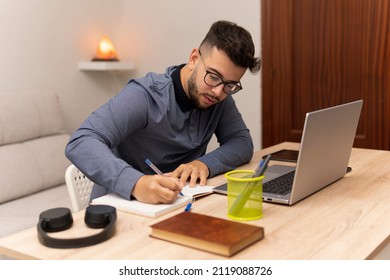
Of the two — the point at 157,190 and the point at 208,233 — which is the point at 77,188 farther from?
the point at 208,233

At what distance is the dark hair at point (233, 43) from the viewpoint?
4.98 ft

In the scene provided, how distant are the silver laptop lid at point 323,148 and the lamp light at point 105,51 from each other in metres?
2.31

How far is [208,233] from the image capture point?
3.30 ft

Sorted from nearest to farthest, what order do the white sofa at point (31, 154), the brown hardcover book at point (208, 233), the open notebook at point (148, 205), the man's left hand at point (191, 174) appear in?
1. the brown hardcover book at point (208, 233)
2. the open notebook at point (148, 205)
3. the man's left hand at point (191, 174)
4. the white sofa at point (31, 154)

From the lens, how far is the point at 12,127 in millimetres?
2721

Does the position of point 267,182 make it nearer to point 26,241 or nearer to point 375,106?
point 26,241

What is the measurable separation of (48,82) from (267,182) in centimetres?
217

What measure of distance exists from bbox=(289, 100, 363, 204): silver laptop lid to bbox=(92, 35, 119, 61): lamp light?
7.57ft

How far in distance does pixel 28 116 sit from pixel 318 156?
1989mm

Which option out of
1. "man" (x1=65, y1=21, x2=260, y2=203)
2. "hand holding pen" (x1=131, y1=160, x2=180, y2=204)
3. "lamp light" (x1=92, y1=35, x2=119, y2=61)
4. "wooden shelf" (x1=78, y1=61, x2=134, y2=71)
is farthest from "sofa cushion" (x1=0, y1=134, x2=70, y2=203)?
"hand holding pen" (x1=131, y1=160, x2=180, y2=204)

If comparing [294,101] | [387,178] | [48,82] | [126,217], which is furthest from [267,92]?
[126,217]

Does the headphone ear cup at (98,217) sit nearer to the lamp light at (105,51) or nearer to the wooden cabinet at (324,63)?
the wooden cabinet at (324,63)

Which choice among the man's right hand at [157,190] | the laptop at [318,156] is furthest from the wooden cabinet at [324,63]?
the man's right hand at [157,190]

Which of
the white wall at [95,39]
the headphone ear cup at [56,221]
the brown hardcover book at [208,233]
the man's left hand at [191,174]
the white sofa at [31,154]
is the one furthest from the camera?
the white wall at [95,39]
